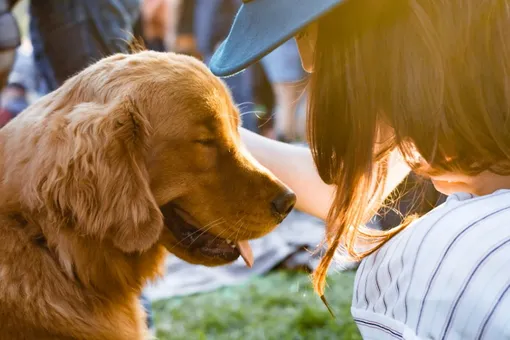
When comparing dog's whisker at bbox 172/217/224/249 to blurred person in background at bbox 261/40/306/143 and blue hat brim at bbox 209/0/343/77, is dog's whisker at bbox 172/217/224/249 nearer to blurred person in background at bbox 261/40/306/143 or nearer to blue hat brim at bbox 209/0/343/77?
blue hat brim at bbox 209/0/343/77

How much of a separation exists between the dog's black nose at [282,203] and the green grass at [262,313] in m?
1.11

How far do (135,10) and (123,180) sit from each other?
2.26 metres

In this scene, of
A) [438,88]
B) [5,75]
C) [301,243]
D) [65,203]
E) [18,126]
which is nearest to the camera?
[438,88]

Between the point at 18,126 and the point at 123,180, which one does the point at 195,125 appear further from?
the point at 18,126

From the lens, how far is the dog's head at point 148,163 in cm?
207

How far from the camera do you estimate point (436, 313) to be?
1422mm

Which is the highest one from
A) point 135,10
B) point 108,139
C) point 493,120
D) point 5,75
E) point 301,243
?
point 493,120

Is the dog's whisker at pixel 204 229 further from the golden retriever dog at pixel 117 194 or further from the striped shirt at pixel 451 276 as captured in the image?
the striped shirt at pixel 451 276

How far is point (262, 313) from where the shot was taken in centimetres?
379

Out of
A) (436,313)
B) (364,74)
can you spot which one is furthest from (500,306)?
(364,74)

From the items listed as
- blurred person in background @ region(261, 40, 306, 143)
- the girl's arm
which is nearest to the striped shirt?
the girl's arm

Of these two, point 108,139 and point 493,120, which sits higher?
point 493,120

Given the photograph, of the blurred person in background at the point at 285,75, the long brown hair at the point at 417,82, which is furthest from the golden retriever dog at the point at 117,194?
the blurred person in background at the point at 285,75

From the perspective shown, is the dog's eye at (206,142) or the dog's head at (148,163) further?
the dog's eye at (206,142)
